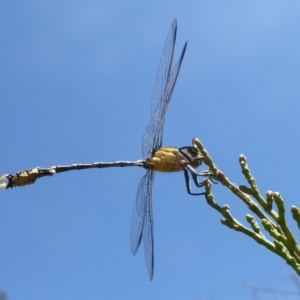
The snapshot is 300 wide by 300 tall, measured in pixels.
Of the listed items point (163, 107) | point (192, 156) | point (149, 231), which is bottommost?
point (149, 231)

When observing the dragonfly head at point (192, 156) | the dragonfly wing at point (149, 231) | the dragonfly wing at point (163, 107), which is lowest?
the dragonfly wing at point (149, 231)

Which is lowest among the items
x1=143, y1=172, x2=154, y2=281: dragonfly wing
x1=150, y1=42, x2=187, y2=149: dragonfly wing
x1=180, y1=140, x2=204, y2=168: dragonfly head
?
x1=143, y1=172, x2=154, y2=281: dragonfly wing

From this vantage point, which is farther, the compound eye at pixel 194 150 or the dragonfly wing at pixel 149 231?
the dragonfly wing at pixel 149 231

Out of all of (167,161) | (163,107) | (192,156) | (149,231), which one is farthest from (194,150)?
(149,231)

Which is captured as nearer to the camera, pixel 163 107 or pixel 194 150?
pixel 194 150

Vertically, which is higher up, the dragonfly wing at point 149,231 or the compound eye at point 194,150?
the compound eye at point 194,150

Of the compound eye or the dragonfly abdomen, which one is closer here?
the compound eye

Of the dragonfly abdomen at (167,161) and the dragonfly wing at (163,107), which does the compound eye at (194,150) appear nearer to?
the dragonfly abdomen at (167,161)

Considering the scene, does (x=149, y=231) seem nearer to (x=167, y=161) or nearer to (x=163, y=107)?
(x=167, y=161)

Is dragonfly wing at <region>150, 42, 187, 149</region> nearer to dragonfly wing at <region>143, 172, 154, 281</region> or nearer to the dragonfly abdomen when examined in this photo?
the dragonfly abdomen

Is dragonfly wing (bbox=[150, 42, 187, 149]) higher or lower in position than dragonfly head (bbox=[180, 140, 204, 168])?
higher
